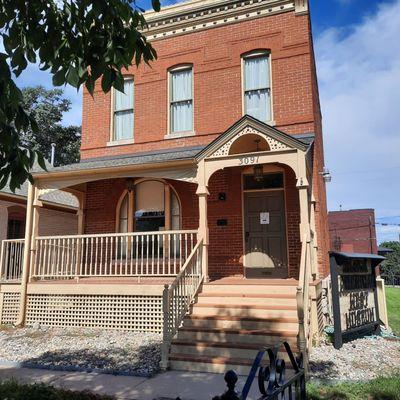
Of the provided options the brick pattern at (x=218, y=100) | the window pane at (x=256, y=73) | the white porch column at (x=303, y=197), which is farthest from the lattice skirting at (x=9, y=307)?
the window pane at (x=256, y=73)

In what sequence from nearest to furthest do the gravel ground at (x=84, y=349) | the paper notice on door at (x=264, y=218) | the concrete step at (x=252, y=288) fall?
the gravel ground at (x=84, y=349) < the concrete step at (x=252, y=288) < the paper notice on door at (x=264, y=218)

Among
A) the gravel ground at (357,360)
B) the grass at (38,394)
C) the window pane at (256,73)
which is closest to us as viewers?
the grass at (38,394)

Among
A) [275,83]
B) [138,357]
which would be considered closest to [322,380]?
[138,357]

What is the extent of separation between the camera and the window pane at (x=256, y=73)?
1165cm

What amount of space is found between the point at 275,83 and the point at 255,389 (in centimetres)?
814

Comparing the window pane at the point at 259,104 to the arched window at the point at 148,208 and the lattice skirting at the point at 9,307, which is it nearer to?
the arched window at the point at 148,208

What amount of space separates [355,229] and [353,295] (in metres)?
28.7

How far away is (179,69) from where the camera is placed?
12.6m

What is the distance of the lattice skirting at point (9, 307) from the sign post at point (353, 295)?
7.96 meters

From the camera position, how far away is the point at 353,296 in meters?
8.76

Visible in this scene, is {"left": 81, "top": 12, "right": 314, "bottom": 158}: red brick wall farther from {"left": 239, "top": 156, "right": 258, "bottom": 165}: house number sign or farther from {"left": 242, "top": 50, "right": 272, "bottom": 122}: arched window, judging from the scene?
{"left": 239, "top": 156, "right": 258, "bottom": 165}: house number sign

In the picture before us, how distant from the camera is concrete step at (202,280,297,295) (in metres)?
8.32

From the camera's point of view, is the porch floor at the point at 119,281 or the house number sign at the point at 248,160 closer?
the house number sign at the point at 248,160

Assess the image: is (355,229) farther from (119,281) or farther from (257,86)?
(119,281)
